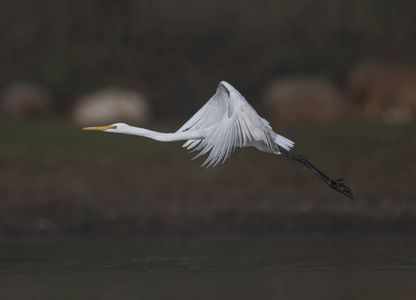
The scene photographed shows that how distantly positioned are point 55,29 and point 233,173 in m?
4.89

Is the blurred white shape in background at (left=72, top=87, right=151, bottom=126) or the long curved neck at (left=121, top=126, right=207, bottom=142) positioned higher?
the blurred white shape in background at (left=72, top=87, right=151, bottom=126)

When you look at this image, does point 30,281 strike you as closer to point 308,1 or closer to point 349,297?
point 349,297

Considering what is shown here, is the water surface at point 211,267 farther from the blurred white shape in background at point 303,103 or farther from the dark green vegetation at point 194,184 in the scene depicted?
the blurred white shape in background at point 303,103

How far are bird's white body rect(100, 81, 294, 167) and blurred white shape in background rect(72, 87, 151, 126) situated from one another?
5071 mm

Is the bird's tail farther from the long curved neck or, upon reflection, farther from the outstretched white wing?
the long curved neck

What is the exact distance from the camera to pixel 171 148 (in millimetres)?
15969

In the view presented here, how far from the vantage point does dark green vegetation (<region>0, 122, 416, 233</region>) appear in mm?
14430

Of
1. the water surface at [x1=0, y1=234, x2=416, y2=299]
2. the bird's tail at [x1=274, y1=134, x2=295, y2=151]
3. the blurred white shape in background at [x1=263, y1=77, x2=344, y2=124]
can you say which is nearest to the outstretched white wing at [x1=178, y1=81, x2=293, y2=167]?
the bird's tail at [x1=274, y1=134, x2=295, y2=151]

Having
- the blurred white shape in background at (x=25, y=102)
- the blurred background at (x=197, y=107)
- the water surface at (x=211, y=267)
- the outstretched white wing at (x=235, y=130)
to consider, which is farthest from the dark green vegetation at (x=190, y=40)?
the outstretched white wing at (x=235, y=130)

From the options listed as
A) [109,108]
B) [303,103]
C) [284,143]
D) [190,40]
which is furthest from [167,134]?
[190,40]

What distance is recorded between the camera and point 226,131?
10867 mm

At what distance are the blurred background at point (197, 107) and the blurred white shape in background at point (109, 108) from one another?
0.02 meters

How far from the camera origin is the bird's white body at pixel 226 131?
1082 cm

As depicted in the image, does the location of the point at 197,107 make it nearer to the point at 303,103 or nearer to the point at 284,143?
the point at 303,103
